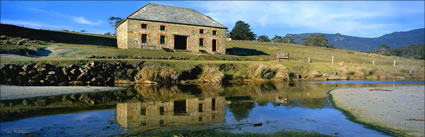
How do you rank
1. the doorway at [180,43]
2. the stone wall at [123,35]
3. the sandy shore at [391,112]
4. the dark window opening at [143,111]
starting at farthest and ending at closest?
the doorway at [180,43], the stone wall at [123,35], the dark window opening at [143,111], the sandy shore at [391,112]

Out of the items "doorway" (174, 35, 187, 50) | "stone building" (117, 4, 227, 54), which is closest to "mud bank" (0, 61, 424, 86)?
"stone building" (117, 4, 227, 54)

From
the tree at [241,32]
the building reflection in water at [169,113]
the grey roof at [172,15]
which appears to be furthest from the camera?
the tree at [241,32]

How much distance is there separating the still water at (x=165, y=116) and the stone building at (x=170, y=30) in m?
25.4

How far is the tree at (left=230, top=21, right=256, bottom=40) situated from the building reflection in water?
3334 inches

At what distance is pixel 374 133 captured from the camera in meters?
8.67

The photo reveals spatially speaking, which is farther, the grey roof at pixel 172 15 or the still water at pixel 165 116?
the grey roof at pixel 172 15

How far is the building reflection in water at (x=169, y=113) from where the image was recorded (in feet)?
31.5

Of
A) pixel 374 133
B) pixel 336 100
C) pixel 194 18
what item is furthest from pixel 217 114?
pixel 194 18

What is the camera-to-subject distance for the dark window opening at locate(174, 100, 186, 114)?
12.1 metres

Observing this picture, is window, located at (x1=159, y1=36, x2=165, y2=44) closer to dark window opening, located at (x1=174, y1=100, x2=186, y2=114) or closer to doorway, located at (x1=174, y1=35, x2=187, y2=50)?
doorway, located at (x1=174, y1=35, x2=187, y2=50)

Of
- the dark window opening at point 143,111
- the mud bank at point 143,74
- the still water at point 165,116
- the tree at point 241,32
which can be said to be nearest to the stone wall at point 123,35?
the mud bank at point 143,74

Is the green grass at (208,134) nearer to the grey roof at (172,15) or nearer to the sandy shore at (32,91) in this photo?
the sandy shore at (32,91)

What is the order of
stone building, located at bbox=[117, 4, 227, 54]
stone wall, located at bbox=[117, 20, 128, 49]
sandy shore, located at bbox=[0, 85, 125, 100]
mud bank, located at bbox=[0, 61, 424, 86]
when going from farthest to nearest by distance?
stone wall, located at bbox=[117, 20, 128, 49]
stone building, located at bbox=[117, 4, 227, 54]
mud bank, located at bbox=[0, 61, 424, 86]
sandy shore, located at bbox=[0, 85, 125, 100]

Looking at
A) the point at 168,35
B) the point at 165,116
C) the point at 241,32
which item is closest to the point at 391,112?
the point at 165,116
